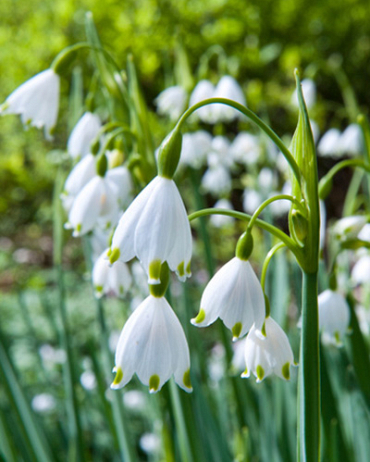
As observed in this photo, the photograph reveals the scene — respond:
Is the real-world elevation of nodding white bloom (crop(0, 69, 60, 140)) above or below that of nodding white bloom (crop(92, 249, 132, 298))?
above

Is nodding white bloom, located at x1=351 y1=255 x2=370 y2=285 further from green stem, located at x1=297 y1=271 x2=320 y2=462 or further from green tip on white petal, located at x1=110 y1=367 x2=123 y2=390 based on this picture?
green tip on white petal, located at x1=110 y1=367 x2=123 y2=390

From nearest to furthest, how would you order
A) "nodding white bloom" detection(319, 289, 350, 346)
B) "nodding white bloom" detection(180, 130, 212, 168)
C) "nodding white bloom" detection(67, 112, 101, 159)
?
"nodding white bloom" detection(319, 289, 350, 346)
"nodding white bloom" detection(67, 112, 101, 159)
"nodding white bloom" detection(180, 130, 212, 168)

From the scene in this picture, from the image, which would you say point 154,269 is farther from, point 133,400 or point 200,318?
point 133,400

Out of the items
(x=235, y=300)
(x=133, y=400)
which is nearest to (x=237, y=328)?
(x=235, y=300)

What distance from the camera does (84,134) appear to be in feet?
4.47

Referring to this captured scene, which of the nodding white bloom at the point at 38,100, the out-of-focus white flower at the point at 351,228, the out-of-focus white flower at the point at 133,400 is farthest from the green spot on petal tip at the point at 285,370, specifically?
the out-of-focus white flower at the point at 133,400

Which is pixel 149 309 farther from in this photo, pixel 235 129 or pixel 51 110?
pixel 235 129

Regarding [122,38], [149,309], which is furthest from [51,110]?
[122,38]

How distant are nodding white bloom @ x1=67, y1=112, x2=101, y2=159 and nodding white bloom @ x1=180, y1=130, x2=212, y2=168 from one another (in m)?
0.51

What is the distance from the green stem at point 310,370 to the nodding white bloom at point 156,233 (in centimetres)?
15

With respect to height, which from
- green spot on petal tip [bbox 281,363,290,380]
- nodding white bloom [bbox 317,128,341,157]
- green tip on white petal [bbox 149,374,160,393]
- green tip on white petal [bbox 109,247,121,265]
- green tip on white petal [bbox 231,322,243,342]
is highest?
nodding white bloom [bbox 317,128,341,157]

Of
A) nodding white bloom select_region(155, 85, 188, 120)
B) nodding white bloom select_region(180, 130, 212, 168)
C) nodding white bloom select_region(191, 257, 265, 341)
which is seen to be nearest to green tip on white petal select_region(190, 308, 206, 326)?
nodding white bloom select_region(191, 257, 265, 341)

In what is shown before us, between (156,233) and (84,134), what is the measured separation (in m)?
0.73

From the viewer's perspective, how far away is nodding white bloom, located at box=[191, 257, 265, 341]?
2.38 ft
